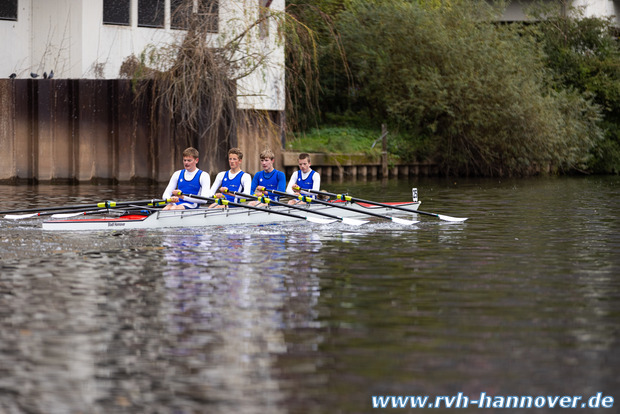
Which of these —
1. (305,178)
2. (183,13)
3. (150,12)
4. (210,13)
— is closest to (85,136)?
(183,13)

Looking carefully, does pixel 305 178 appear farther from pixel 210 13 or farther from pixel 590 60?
pixel 590 60

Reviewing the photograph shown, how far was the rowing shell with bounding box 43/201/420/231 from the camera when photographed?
14242 mm

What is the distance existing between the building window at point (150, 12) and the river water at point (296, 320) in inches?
625

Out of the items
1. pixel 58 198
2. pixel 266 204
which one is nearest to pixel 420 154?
pixel 58 198

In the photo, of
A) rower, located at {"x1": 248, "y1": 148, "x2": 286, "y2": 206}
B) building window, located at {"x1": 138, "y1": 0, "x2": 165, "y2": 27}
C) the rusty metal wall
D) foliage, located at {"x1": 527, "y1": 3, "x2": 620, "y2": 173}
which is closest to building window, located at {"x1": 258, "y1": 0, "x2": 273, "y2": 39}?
building window, located at {"x1": 138, "y1": 0, "x2": 165, "y2": 27}

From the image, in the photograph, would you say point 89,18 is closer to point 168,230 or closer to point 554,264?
point 168,230

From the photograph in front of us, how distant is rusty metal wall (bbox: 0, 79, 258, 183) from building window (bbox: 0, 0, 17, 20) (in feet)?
10.4

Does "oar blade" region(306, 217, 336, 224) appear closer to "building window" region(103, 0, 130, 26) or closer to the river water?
the river water

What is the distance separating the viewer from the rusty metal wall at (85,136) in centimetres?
2592

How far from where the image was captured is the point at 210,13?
84.1 ft

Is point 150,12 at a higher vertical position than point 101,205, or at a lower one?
higher

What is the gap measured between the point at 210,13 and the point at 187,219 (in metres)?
12.0

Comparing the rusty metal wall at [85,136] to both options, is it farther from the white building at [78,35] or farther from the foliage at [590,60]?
the foliage at [590,60]

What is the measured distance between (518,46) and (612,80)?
24.0 ft
